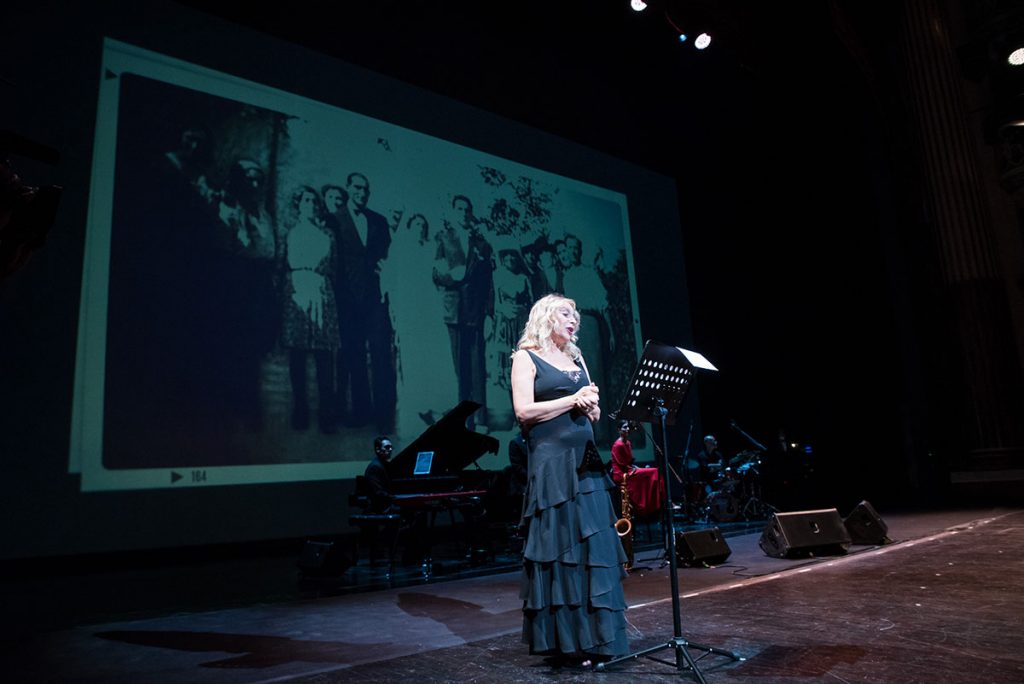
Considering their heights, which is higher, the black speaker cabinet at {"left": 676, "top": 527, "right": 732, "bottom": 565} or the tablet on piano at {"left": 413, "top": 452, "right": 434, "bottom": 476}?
the tablet on piano at {"left": 413, "top": 452, "right": 434, "bottom": 476}

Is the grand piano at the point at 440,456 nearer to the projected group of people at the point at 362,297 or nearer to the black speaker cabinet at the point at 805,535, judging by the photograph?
the projected group of people at the point at 362,297

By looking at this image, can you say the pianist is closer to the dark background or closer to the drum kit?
the dark background

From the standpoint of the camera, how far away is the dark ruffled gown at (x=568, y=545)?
2.80 meters

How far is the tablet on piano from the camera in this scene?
7211 mm

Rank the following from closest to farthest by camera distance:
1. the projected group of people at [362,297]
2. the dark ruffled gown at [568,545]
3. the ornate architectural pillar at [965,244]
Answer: the dark ruffled gown at [568,545], the projected group of people at [362,297], the ornate architectural pillar at [965,244]

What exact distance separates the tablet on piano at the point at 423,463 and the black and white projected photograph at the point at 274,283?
1.17 m

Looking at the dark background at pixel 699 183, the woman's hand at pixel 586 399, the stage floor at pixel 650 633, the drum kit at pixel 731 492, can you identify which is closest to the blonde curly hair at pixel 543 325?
the woman's hand at pixel 586 399

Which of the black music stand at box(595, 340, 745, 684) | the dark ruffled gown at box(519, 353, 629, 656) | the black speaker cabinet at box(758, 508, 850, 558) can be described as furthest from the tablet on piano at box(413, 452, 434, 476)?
the black music stand at box(595, 340, 745, 684)

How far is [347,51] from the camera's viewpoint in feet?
29.3

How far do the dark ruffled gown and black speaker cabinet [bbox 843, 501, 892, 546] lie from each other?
443 cm

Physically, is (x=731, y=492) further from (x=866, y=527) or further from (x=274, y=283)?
(x=274, y=283)

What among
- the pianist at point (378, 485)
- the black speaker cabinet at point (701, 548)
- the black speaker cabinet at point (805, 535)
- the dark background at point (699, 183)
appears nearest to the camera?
the black speaker cabinet at point (701, 548)

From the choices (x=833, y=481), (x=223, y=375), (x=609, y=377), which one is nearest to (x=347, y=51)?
(x=223, y=375)

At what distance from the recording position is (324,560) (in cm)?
616
